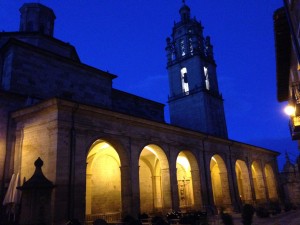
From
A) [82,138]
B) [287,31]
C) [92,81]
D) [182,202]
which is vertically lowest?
[182,202]

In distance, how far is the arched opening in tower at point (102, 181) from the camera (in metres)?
19.0

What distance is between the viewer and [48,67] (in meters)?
19.6

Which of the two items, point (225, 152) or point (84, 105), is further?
point (225, 152)

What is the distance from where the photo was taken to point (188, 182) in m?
25.0

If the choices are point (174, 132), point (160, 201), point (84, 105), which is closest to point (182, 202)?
point (160, 201)

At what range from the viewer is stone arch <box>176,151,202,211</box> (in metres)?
21.3

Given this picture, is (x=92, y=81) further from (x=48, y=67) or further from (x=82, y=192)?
(x=82, y=192)

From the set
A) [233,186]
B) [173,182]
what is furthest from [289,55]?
[233,186]

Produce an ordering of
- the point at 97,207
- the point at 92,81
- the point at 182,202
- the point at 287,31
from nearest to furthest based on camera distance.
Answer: the point at 287,31 < the point at 97,207 < the point at 92,81 < the point at 182,202

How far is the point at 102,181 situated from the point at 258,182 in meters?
17.5

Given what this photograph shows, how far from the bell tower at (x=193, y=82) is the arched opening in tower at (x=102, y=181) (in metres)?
22.2

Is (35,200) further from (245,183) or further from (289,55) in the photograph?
(245,183)

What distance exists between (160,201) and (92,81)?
35.2 ft

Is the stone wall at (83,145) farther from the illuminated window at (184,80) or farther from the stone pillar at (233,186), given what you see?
the illuminated window at (184,80)
